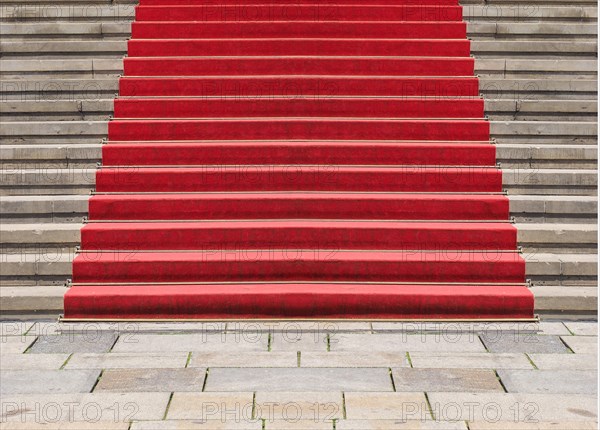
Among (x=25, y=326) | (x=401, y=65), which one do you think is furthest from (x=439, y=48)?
(x=25, y=326)

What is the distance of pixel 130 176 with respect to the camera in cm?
734

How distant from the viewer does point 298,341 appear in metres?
5.85

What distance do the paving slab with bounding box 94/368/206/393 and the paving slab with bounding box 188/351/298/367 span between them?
0.53 feet

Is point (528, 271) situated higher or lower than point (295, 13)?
lower

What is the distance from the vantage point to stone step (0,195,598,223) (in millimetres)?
7074

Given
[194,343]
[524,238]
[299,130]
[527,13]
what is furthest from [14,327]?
[527,13]

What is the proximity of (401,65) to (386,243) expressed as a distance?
2597 mm

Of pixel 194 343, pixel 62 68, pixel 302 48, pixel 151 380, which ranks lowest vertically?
pixel 151 380

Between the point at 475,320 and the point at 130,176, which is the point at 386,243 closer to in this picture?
the point at 475,320

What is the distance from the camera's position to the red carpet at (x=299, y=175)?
6402 mm

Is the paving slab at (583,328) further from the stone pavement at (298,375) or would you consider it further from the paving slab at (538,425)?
the paving slab at (538,425)

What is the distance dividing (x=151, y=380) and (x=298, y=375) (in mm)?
990

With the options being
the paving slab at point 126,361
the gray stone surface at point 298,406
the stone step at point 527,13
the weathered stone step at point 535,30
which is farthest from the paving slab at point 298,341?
the stone step at point 527,13

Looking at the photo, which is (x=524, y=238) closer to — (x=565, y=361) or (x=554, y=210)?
(x=554, y=210)
